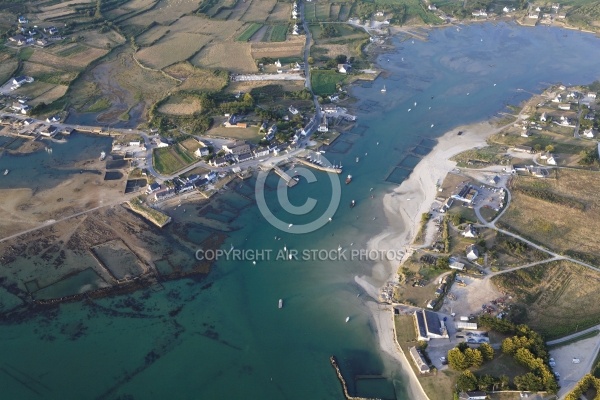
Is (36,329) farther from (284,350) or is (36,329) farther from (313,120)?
(313,120)

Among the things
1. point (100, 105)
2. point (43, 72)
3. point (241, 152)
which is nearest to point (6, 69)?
point (43, 72)

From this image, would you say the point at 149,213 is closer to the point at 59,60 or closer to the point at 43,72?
the point at 43,72

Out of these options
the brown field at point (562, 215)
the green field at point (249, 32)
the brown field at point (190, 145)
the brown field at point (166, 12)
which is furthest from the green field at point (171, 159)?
the brown field at point (166, 12)

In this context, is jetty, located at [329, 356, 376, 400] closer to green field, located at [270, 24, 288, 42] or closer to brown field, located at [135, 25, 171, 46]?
green field, located at [270, 24, 288, 42]

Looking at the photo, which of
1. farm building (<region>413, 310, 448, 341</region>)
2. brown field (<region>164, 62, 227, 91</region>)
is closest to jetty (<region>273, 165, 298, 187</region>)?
farm building (<region>413, 310, 448, 341</region>)

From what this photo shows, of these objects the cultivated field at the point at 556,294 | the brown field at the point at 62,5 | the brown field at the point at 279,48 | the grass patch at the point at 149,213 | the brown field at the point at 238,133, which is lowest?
the cultivated field at the point at 556,294

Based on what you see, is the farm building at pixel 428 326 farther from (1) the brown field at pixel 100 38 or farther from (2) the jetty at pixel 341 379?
(1) the brown field at pixel 100 38

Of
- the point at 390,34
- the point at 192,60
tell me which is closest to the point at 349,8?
the point at 390,34
